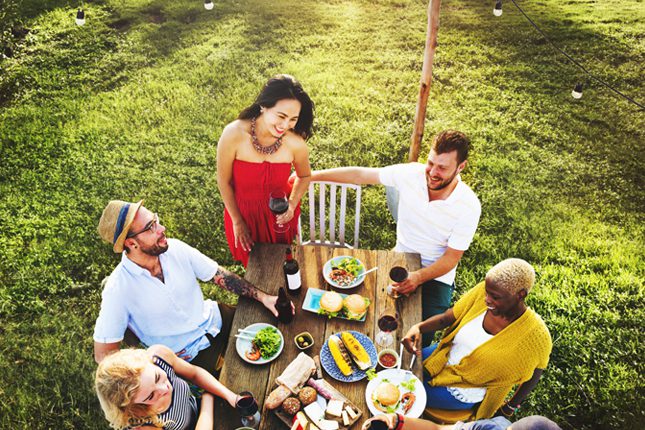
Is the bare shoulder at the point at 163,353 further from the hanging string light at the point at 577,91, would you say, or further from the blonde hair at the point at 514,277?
the hanging string light at the point at 577,91

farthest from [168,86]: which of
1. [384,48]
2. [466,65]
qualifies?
[466,65]

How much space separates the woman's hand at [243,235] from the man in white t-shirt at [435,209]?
0.66 m

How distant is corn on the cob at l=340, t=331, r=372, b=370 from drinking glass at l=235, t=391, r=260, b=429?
57cm

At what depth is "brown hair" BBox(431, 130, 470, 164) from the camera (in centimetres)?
293

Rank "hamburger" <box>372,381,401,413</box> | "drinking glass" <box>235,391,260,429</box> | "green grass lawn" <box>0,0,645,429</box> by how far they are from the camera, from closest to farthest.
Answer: "drinking glass" <box>235,391,260,429</box> < "hamburger" <box>372,381,401,413</box> < "green grass lawn" <box>0,0,645,429</box>

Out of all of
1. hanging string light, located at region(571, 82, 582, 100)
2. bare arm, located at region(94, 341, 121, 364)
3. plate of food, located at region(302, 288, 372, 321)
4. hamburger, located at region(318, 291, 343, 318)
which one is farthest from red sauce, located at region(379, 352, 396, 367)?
hanging string light, located at region(571, 82, 582, 100)

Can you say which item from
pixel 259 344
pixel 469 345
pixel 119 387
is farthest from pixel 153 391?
pixel 469 345

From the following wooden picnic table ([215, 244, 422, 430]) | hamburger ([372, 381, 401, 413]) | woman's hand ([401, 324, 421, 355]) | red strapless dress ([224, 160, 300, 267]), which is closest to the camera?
hamburger ([372, 381, 401, 413])

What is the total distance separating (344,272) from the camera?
2924 millimetres

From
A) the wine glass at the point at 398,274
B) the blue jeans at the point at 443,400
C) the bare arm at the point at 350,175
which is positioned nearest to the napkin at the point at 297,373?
the wine glass at the point at 398,274

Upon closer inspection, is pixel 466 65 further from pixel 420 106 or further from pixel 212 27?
pixel 212 27

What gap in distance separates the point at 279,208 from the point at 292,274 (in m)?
0.54

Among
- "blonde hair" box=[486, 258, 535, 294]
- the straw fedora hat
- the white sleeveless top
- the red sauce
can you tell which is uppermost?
the straw fedora hat

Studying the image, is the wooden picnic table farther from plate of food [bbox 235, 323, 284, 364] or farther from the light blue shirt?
the light blue shirt
